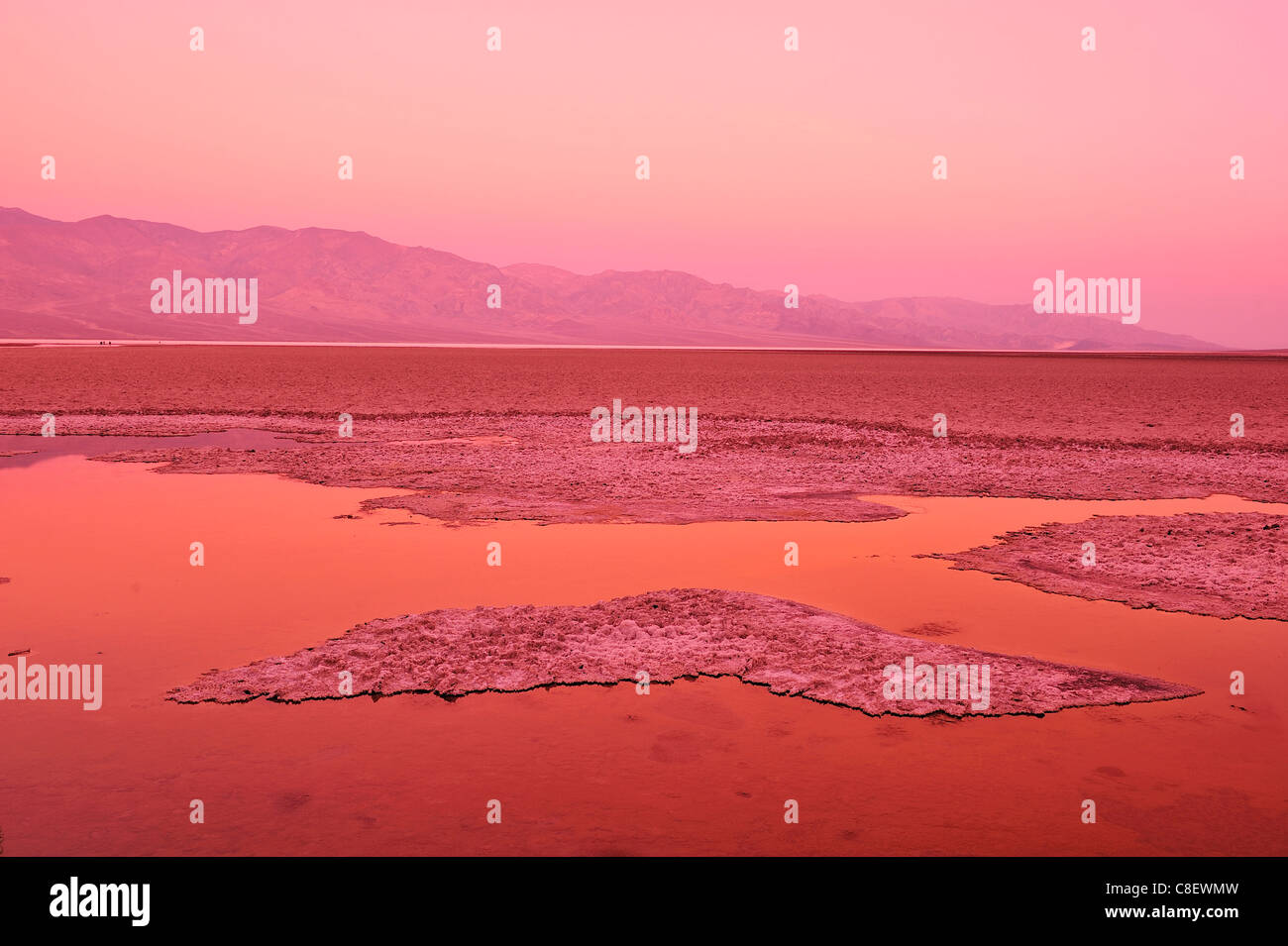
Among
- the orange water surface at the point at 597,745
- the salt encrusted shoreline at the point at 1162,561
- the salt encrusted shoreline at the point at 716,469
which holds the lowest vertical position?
the orange water surface at the point at 597,745

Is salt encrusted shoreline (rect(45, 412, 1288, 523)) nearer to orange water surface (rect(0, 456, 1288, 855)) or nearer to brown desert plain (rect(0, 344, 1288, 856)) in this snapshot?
brown desert plain (rect(0, 344, 1288, 856))

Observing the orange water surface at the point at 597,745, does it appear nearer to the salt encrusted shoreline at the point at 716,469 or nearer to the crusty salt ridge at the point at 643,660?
the crusty salt ridge at the point at 643,660

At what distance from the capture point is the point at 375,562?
469 inches

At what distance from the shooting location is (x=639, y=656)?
8555 millimetres

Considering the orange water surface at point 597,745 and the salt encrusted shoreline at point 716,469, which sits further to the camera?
the salt encrusted shoreline at point 716,469

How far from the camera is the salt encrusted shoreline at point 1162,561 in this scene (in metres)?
10.6

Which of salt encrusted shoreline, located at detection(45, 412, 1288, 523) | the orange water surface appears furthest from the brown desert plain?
salt encrusted shoreline, located at detection(45, 412, 1288, 523)

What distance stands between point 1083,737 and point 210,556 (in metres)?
9.81

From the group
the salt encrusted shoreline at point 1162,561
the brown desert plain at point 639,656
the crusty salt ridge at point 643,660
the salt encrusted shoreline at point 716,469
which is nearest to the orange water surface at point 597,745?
the brown desert plain at point 639,656

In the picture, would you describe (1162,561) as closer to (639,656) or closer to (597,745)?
(639,656)

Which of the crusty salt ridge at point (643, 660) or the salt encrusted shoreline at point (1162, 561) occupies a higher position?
the salt encrusted shoreline at point (1162, 561)

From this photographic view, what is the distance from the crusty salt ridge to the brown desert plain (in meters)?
0.04

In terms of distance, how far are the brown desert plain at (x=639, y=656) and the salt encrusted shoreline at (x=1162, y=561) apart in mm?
72
